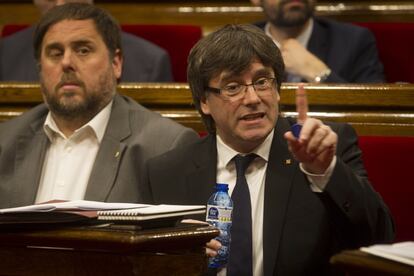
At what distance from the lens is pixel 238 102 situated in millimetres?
1277

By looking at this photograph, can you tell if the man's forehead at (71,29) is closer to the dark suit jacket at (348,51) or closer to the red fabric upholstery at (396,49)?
the dark suit jacket at (348,51)

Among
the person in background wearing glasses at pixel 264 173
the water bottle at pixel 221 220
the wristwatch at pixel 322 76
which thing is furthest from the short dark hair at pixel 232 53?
the wristwatch at pixel 322 76

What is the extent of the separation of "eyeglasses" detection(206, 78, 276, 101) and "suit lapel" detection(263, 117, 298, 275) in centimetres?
8

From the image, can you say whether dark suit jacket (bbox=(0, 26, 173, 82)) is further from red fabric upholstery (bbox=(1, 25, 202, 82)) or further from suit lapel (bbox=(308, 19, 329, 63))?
suit lapel (bbox=(308, 19, 329, 63))

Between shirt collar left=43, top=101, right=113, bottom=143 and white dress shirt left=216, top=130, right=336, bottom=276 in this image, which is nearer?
white dress shirt left=216, top=130, right=336, bottom=276

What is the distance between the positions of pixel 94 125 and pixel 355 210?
60 centimetres

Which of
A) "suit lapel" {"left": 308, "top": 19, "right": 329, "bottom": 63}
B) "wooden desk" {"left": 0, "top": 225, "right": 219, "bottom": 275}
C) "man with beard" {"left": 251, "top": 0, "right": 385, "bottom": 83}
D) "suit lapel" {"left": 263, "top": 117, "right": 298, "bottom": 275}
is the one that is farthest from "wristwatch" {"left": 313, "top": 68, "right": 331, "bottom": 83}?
"wooden desk" {"left": 0, "top": 225, "right": 219, "bottom": 275}

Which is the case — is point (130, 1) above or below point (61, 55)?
above

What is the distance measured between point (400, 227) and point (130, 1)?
1280mm

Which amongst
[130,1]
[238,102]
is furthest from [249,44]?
[130,1]

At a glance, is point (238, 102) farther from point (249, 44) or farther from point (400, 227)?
point (400, 227)

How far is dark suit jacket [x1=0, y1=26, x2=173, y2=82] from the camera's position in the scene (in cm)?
198

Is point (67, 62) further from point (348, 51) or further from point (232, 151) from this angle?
point (348, 51)

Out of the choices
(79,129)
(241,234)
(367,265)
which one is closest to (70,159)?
(79,129)
